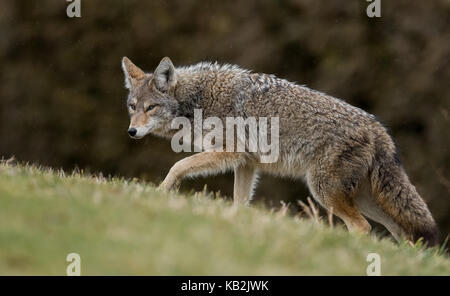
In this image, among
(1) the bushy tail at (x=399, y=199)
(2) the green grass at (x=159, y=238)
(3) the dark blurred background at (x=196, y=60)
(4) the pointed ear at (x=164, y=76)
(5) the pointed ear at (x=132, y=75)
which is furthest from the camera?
(3) the dark blurred background at (x=196, y=60)

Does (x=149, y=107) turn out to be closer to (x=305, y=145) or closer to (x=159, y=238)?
(x=305, y=145)

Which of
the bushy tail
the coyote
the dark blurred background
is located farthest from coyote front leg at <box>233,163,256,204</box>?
the dark blurred background

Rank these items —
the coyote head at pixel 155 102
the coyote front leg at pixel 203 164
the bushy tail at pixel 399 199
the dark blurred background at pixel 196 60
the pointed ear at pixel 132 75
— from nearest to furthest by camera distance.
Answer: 1. the bushy tail at pixel 399 199
2. the coyote front leg at pixel 203 164
3. the coyote head at pixel 155 102
4. the pointed ear at pixel 132 75
5. the dark blurred background at pixel 196 60

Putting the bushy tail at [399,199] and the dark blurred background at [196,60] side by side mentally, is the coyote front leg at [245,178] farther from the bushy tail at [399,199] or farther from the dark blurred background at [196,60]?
the dark blurred background at [196,60]

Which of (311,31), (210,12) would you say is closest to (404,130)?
(311,31)

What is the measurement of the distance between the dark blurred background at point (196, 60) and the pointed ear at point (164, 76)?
333 inches

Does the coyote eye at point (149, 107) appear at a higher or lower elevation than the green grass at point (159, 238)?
higher

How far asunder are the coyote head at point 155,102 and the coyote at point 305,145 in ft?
0.04

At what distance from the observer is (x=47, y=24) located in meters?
20.0

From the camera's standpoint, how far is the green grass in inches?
174

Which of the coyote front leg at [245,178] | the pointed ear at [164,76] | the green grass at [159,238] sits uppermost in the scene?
the pointed ear at [164,76]

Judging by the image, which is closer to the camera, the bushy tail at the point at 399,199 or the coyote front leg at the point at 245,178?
the bushy tail at the point at 399,199

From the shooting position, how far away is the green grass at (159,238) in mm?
4410

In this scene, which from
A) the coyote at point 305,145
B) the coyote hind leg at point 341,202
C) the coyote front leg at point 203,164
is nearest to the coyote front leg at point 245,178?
the coyote at point 305,145
